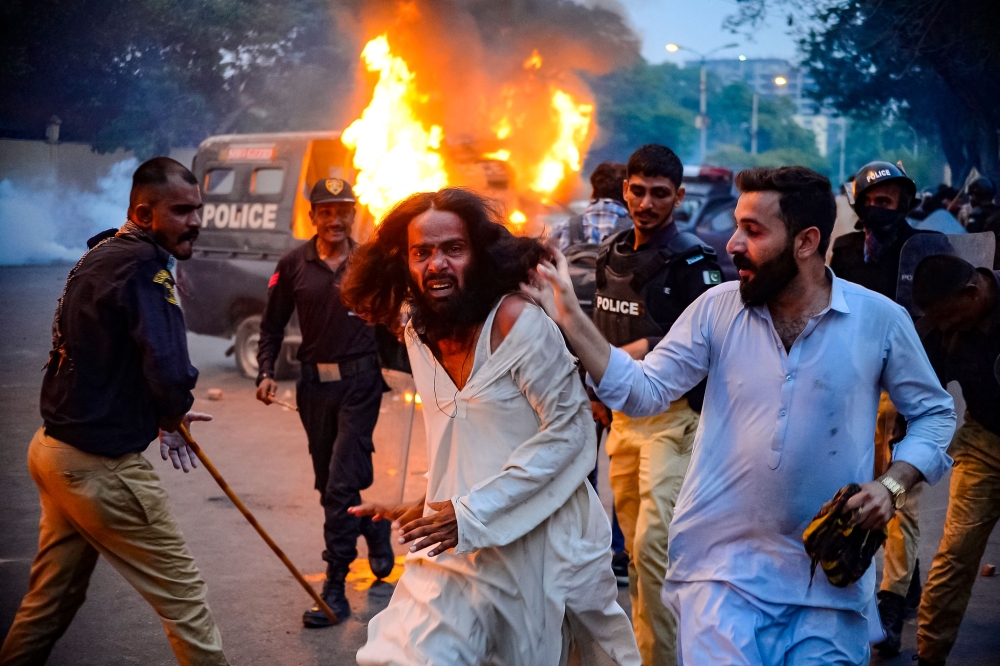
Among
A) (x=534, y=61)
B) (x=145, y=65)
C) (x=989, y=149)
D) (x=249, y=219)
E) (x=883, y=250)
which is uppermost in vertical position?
(x=534, y=61)

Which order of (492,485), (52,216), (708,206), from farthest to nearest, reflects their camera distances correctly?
(708,206) → (52,216) → (492,485)

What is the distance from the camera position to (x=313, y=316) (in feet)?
19.7

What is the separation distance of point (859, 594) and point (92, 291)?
279 cm

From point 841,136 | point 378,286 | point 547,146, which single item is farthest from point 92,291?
point 841,136

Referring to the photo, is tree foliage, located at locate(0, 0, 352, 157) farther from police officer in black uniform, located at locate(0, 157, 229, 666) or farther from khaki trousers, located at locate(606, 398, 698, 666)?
khaki trousers, located at locate(606, 398, 698, 666)

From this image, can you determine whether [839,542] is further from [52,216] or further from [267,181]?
[267,181]

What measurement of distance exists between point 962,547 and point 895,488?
2.20 metres

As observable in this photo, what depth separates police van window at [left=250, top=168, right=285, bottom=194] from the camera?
1256cm

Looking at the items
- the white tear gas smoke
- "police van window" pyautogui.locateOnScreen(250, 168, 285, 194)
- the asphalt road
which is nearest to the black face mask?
the asphalt road

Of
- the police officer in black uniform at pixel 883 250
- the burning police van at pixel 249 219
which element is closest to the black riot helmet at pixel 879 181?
the police officer in black uniform at pixel 883 250

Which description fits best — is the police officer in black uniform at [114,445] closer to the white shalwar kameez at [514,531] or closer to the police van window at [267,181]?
the white shalwar kameez at [514,531]

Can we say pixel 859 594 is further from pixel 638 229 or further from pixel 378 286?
pixel 638 229

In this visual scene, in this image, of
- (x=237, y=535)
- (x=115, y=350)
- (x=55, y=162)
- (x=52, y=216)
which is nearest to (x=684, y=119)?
(x=55, y=162)

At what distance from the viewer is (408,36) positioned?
17.6 m
